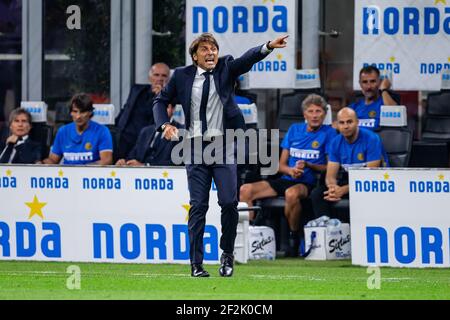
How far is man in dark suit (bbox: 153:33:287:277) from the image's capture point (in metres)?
12.8

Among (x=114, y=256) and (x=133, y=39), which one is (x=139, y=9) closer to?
(x=133, y=39)

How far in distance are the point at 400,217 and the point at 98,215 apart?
3.08 metres

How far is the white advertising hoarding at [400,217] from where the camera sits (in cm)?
1520

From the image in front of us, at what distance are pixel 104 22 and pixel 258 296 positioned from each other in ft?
31.1

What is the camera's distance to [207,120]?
1284 cm

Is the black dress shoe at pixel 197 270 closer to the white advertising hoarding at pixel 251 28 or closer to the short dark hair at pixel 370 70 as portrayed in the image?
the short dark hair at pixel 370 70

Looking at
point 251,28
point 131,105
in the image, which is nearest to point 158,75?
point 131,105

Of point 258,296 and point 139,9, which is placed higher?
point 139,9

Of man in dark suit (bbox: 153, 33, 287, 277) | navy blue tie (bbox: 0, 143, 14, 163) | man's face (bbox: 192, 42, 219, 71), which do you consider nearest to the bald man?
navy blue tie (bbox: 0, 143, 14, 163)

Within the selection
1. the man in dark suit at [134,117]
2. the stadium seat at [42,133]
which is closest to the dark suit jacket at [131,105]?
the man in dark suit at [134,117]

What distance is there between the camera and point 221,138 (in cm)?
1286

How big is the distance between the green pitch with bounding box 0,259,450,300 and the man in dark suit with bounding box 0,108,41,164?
2547 millimetres

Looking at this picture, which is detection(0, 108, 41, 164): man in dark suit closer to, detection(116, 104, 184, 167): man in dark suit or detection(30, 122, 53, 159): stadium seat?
detection(30, 122, 53, 159): stadium seat
